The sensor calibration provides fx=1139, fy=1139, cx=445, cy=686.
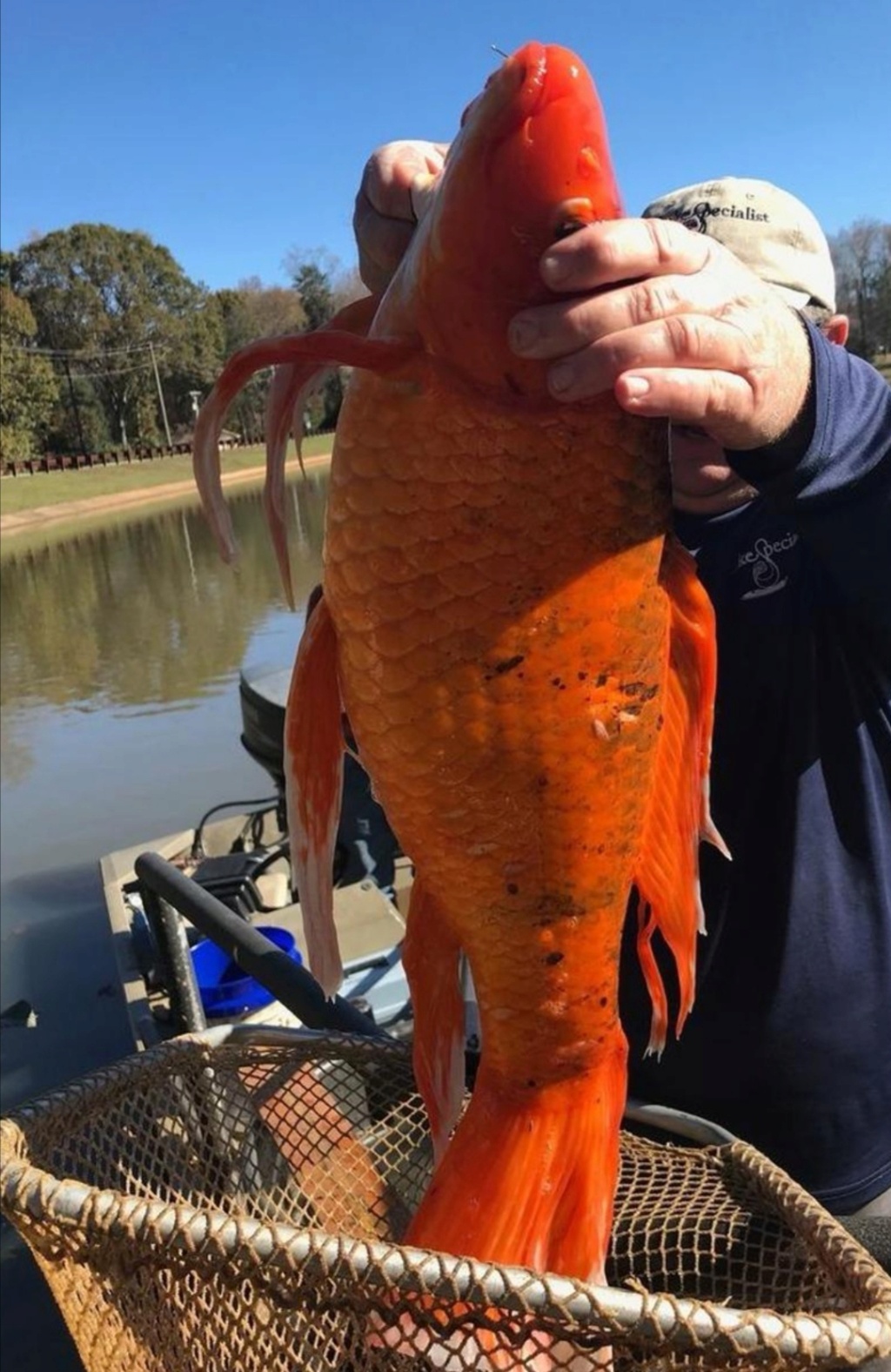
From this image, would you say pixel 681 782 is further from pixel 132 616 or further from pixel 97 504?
pixel 97 504

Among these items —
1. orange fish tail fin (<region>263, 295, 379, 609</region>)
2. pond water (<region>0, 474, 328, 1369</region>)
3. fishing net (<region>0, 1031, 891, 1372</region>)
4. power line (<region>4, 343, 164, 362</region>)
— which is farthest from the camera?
power line (<region>4, 343, 164, 362</region>)

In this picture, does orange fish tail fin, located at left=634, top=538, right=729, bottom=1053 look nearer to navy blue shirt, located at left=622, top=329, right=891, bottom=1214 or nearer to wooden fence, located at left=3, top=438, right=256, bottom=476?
navy blue shirt, located at left=622, top=329, right=891, bottom=1214

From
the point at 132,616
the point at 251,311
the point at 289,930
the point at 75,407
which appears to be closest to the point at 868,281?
the point at 251,311

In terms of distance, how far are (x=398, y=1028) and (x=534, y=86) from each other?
3.08 m

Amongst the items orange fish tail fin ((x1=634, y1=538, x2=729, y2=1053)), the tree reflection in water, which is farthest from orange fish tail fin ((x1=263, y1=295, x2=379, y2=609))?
the tree reflection in water

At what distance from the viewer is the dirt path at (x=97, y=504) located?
116 ft

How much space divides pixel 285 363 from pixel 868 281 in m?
69.2

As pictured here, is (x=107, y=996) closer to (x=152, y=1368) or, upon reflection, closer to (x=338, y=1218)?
(x=338, y=1218)

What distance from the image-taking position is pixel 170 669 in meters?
13.5

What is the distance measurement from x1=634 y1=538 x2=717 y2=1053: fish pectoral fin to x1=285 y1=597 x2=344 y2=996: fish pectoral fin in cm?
35

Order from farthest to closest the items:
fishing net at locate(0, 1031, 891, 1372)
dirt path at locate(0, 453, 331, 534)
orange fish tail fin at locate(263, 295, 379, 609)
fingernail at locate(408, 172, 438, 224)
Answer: dirt path at locate(0, 453, 331, 534) < fingernail at locate(408, 172, 438, 224) < orange fish tail fin at locate(263, 295, 379, 609) < fishing net at locate(0, 1031, 891, 1372)

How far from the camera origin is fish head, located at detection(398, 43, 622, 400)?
39.0 inches

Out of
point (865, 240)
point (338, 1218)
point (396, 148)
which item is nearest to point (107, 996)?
point (338, 1218)

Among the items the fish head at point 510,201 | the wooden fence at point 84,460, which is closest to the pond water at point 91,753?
the fish head at point 510,201
